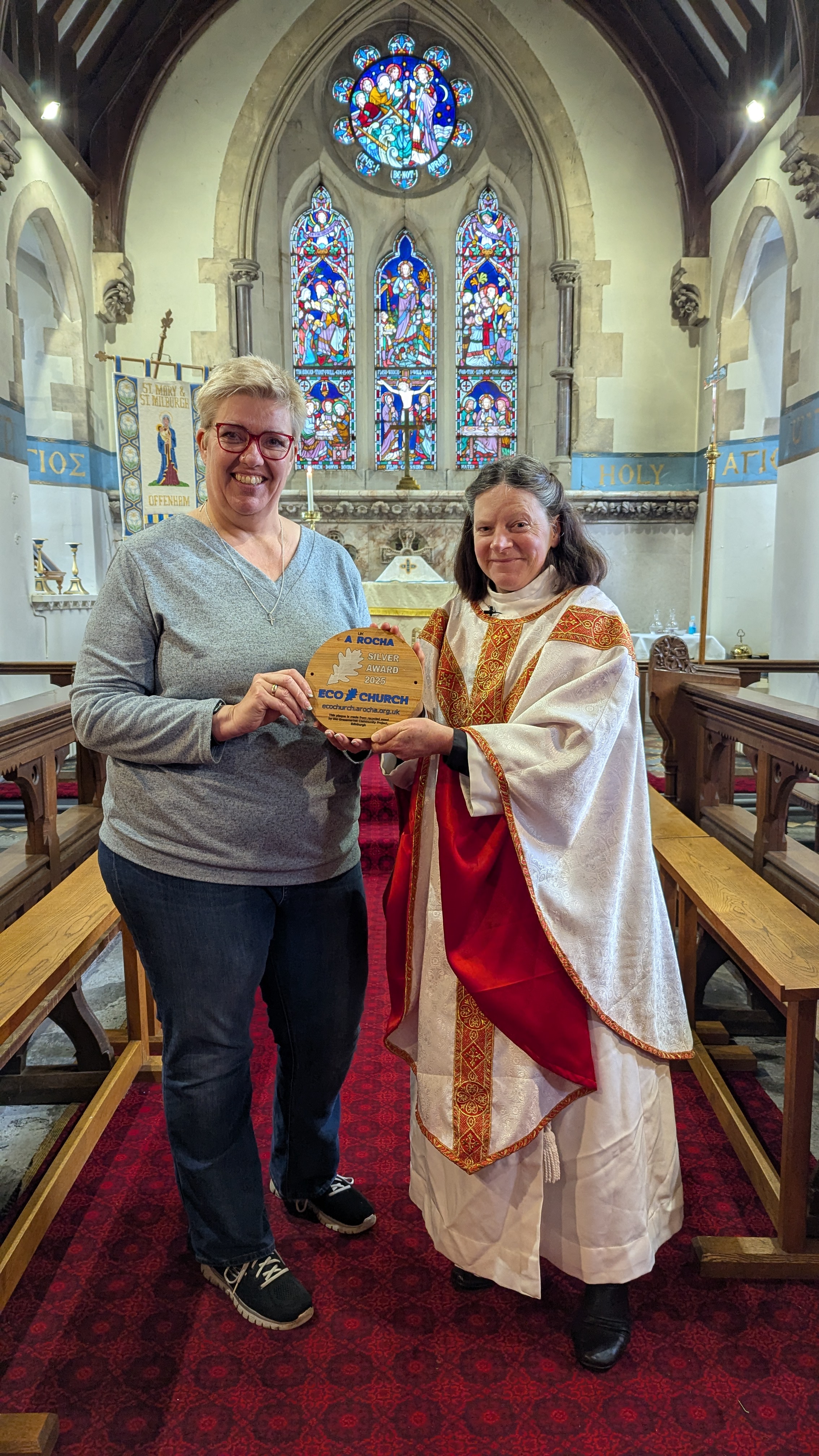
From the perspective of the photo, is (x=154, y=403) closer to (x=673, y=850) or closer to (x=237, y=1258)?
(x=673, y=850)

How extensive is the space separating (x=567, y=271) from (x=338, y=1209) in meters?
8.53

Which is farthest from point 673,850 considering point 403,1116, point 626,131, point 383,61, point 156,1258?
point 383,61

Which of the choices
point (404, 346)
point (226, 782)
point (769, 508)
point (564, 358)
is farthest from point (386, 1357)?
point (404, 346)

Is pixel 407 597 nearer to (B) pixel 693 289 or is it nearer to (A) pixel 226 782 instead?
(B) pixel 693 289

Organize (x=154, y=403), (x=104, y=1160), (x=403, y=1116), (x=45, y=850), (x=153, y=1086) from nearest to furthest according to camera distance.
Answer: (x=104, y=1160) < (x=403, y=1116) < (x=153, y=1086) < (x=45, y=850) < (x=154, y=403)

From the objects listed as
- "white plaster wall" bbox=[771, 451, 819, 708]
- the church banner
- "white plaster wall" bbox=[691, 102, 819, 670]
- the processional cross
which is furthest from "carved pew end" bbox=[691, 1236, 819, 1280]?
the church banner

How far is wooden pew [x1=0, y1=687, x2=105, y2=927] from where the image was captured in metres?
2.93

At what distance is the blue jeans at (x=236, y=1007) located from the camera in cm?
160

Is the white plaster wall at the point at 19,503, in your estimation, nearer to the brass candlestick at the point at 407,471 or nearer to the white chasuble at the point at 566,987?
the brass candlestick at the point at 407,471

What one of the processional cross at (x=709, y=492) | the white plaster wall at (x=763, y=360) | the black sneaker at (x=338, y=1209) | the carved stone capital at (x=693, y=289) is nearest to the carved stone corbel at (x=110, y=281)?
the carved stone capital at (x=693, y=289)

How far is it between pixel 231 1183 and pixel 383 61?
10.4 m

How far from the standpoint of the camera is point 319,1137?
6.42 ft

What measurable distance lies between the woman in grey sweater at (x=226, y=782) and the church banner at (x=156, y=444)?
5.06m

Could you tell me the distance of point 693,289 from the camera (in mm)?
8406
